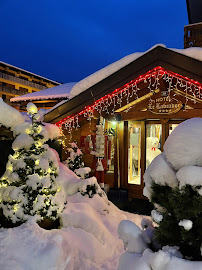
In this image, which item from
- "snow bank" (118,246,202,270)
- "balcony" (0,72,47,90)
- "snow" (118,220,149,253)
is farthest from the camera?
"balcony" (0,72,47,90)

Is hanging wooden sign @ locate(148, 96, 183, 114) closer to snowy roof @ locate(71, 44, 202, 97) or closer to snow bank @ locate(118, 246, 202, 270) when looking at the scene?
snowy roof @ locate(71, 44, 202, 97)

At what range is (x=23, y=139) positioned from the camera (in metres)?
5.06

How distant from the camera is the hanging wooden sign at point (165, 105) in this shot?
7.73 metres

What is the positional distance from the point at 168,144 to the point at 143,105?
244 inches

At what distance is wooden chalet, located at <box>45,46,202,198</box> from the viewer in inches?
251

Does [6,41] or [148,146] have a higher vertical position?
[6,41]

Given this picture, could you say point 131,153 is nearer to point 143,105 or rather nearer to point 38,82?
point 143,105

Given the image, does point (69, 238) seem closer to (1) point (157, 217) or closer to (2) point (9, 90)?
(1) point (157, 217)

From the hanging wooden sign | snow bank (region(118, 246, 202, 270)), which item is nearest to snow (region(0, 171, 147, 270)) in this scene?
snow bank (region(118, 246, 202, 270))

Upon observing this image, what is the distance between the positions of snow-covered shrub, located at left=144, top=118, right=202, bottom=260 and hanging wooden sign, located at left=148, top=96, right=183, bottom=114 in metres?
5.71

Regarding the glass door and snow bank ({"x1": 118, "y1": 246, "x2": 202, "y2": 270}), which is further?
the glass door

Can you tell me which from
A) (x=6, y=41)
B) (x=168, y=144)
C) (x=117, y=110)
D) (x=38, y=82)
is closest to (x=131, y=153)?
(x=117, y=110)

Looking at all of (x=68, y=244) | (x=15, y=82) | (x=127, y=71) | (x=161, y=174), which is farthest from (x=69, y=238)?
(x=15, y=82)

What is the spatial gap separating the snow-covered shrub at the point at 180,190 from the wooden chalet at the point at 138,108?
4346 mm
